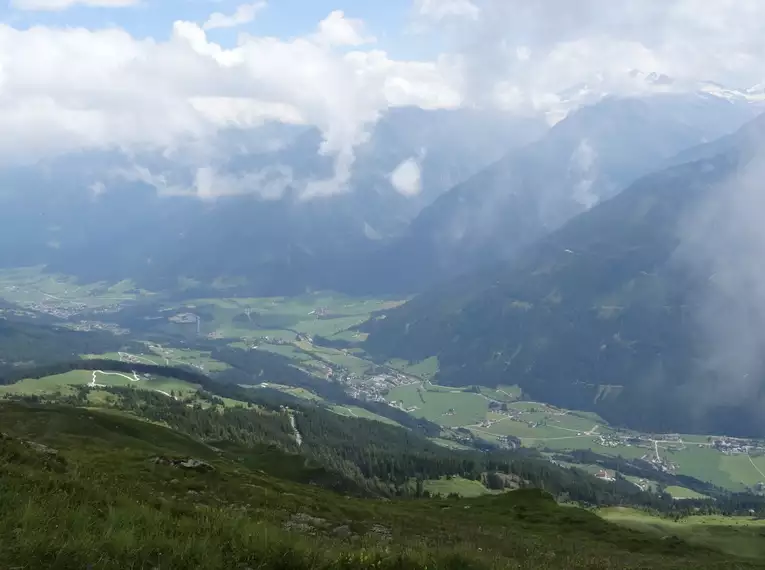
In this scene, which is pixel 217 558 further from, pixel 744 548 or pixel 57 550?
pixel 744 548

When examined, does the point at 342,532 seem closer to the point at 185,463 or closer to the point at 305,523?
the point at 305,523

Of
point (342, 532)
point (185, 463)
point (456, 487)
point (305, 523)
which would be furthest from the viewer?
point (456, 487)

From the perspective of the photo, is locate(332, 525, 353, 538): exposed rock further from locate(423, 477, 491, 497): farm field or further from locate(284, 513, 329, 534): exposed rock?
locate(423, 477, 491, 497): farm field

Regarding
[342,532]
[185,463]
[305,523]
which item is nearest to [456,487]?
[185,463]

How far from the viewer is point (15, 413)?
343 feet

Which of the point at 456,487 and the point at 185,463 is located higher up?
the point at 185,463

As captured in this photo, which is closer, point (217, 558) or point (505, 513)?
point (217, 558)

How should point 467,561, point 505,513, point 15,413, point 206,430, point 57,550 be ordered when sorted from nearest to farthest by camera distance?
point 57,550
point 467,561
point 505,513
point 15,413
point 206,430

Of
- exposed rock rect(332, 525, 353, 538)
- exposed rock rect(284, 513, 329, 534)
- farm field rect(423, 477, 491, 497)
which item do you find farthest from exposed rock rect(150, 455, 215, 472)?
farm field rect(423, 477, 491, 497)

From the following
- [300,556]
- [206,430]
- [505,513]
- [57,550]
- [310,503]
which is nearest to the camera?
[57,550]

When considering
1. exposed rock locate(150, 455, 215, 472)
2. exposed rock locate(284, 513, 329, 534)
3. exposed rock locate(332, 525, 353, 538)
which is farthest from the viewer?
exposed rock locate(150, 455, 215, 472)

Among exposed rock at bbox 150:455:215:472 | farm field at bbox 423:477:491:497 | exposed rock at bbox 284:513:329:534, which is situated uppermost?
exposed rock at bbox 284:513:329:534

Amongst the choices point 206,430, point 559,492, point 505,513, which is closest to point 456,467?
point 559,492

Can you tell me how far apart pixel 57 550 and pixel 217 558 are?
3.02 meters
